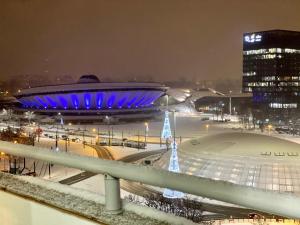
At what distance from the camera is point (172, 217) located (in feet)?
6.46

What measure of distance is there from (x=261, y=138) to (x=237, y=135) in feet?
5.95

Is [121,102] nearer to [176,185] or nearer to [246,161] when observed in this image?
[246,161]

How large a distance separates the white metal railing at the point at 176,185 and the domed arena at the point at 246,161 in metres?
20.3

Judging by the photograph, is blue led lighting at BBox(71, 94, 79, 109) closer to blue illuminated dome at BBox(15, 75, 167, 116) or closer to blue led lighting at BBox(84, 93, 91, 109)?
blue illuminated dome at BBox(15, 75, 167, 116)

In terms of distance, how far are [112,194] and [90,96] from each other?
259ft

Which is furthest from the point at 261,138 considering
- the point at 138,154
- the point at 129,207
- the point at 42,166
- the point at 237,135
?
the point at 129,207

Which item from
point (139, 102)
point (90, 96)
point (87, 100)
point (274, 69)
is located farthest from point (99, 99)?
point (274, 69)

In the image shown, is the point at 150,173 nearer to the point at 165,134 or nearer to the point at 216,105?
the point at 165,134

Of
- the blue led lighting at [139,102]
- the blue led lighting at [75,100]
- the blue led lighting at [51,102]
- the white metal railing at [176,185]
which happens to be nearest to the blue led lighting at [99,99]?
the blue led lighting at [75,100]

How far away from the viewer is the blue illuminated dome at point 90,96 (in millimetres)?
79812

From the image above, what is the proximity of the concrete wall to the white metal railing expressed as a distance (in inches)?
8.7

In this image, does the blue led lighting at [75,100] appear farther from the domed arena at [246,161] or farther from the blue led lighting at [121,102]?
the domed arena at [246,161]

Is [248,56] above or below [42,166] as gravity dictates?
above

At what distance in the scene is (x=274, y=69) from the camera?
10219 cm
